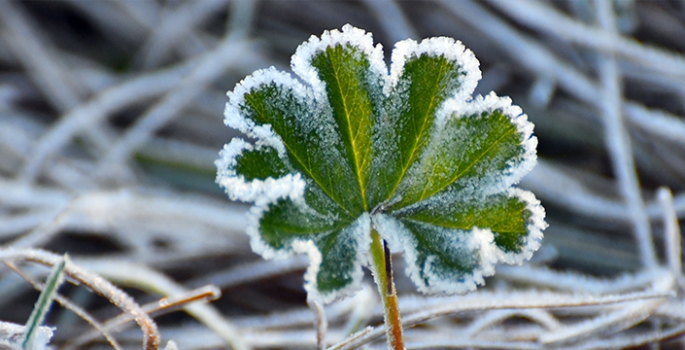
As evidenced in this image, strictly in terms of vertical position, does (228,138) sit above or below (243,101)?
above

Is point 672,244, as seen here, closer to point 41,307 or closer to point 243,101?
point 243,101

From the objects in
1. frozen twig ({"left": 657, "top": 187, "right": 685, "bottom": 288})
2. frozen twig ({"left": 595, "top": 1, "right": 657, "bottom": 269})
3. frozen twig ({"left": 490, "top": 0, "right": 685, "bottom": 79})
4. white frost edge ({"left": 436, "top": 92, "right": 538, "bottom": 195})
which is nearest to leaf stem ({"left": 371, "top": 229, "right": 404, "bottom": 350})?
white frost edge ({"left": 436, "top": 92, "right": 538, "bottom": 195})

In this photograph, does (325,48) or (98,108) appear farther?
(98,108)

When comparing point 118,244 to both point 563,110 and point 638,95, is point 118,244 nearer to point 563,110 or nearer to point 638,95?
point 563,110

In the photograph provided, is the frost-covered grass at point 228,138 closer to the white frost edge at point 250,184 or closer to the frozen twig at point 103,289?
the frozen twig at point 103,289

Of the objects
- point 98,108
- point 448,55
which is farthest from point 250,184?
point 98,108

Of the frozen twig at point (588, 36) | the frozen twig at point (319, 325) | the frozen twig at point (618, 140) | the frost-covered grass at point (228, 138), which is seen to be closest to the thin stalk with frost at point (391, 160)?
the frozen twig at point (319, 325)
